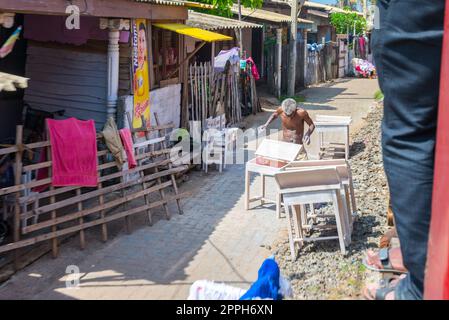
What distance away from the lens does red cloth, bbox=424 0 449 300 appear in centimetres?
209

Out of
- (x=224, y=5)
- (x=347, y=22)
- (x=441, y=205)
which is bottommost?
(x=441, y=205)

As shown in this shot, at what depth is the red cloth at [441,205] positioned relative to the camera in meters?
2.09

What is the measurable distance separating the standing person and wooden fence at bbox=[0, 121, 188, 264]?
4.83m

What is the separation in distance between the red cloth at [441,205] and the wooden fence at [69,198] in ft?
16.7

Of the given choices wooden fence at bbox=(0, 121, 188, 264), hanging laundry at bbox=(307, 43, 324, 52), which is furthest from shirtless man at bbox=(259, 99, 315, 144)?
hanging laundry at bbox=(307, 43, 324, 52)

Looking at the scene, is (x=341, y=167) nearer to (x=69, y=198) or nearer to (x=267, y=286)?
(x=267, y=286)

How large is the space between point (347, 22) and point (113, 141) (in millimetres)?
28126

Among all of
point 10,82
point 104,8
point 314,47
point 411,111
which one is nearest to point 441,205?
point 411,111

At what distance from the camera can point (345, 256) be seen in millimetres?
5988

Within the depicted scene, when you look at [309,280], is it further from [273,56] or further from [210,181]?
[273,56]

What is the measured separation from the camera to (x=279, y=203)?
826 cm

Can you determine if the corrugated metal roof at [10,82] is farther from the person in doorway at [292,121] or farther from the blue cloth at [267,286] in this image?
the person in doorway at [292,121]
